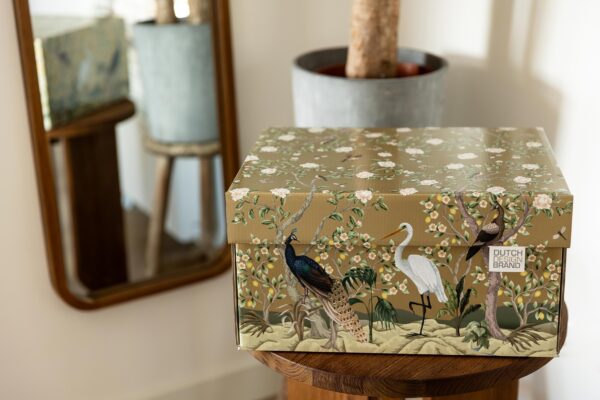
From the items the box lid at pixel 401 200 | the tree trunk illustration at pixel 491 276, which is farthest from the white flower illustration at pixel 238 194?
the tree trunk illustration at pixel 491 276

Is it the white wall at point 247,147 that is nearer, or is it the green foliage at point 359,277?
the green foliage at point 359,277

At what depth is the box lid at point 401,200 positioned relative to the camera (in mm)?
747

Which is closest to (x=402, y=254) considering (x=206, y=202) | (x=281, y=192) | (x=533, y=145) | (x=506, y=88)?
(x=281, y=192)

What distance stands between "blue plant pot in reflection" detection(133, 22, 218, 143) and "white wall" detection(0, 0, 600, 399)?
0.22 feet

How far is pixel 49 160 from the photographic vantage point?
45.6 inches

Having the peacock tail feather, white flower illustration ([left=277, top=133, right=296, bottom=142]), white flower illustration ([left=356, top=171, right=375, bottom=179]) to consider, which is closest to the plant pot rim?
white flower illustration ([left=277, top=133, right=296, bottom=142])

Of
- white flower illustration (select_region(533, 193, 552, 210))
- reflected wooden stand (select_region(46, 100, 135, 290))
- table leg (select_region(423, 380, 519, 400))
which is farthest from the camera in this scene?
reflected wooden stand (select_region(46, 100, 135, 290))

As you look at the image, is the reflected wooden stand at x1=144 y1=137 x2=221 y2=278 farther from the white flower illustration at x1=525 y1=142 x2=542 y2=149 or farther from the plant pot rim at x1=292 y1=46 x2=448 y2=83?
the white flower illustration at x1=525 y1=142 x2=542 y2=149

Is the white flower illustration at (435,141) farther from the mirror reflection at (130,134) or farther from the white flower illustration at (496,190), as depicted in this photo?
the mirror reflection at (130,134)

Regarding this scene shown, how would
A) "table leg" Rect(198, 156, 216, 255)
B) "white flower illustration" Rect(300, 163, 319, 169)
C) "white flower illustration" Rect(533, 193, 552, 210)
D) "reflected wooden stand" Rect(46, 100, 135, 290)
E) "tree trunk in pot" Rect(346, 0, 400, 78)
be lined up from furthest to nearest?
"table leg" Rect(198, 156, 216, 255)
"reflected wooden stand" Rect(46, 100, 135, 290)
"tree trunk in pot" Rect(346, 0, 400, 78)
"white flower illustration" Rect(300, 163, 319, 169)
"white flower illustration" Rect(533, 193, 552, 210)

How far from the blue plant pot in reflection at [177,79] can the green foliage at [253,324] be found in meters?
0.53

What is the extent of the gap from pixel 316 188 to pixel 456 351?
0.77 ft

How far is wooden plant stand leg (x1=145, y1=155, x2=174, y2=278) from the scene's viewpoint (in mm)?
1277

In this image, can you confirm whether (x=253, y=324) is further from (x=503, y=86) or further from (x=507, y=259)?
(x=503, y=86)
